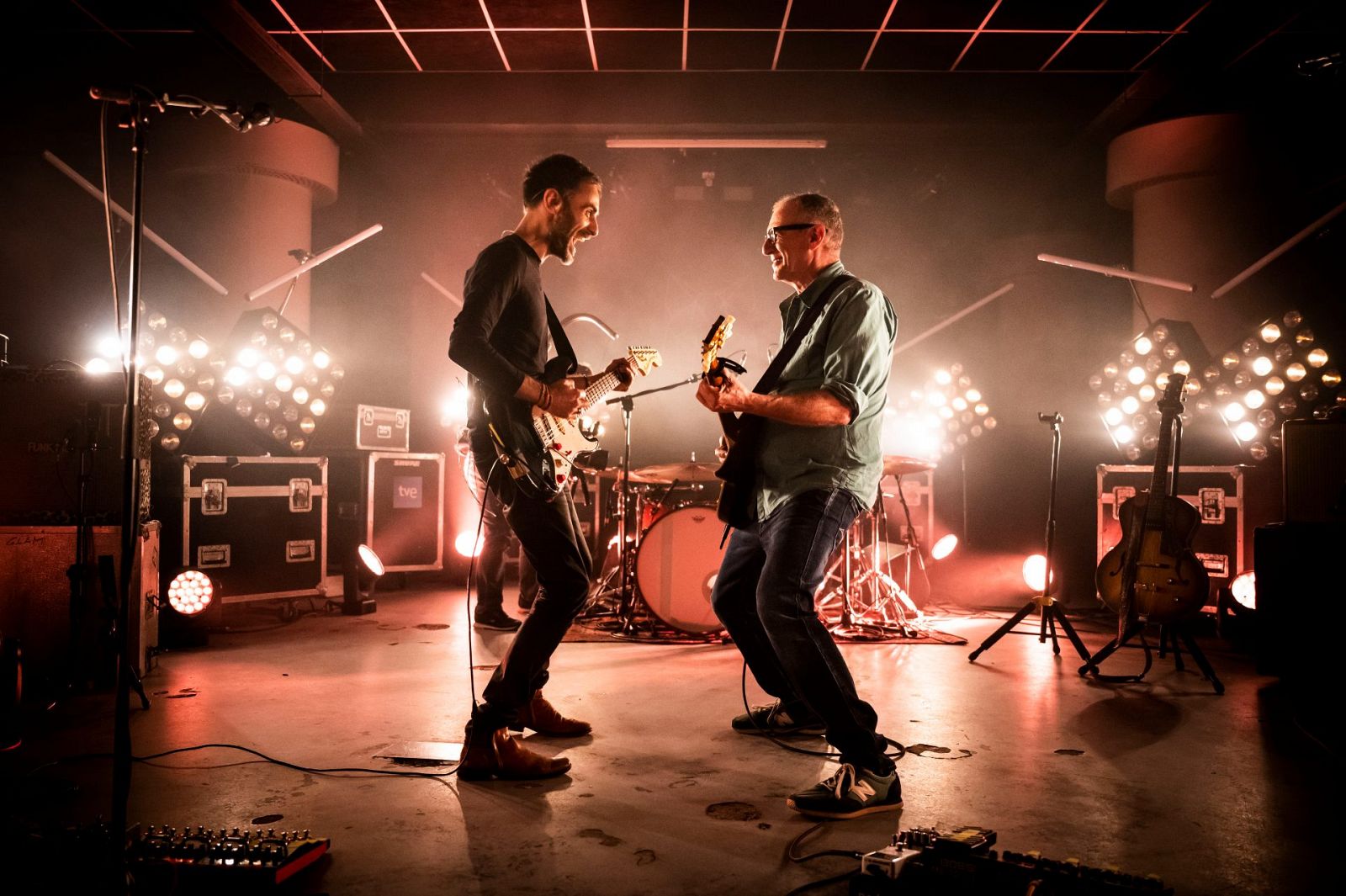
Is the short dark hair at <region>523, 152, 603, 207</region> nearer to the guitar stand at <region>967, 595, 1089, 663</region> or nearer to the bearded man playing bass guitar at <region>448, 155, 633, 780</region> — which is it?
the bearded man playing bass guitar at <region>448, 155, 633, 780</region>

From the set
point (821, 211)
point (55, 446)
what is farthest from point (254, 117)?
point (55, 446)

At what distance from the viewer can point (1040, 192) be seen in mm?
9180

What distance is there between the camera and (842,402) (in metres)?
2.69

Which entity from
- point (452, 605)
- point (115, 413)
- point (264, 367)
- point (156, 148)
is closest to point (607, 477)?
point (452, 605)

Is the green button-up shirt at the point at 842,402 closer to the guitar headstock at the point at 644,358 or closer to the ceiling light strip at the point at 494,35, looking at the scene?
the guitar headstock at the point at 644,358

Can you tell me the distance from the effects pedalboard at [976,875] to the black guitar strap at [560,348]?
1859mm

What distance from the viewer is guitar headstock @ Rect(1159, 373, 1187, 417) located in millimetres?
4859

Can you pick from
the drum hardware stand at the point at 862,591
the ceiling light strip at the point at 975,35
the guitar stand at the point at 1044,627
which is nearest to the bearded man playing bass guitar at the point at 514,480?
the guitar stand at the point at 1044,627

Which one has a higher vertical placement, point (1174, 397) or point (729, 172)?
point (729, 172)

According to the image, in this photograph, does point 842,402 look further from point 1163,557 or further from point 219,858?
point 1163,557

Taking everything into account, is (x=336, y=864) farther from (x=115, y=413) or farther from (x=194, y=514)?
(x=194, y=514)

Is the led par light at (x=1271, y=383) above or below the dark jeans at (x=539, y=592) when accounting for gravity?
above

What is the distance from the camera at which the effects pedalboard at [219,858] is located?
1.98 metres

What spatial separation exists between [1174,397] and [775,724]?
302cm
